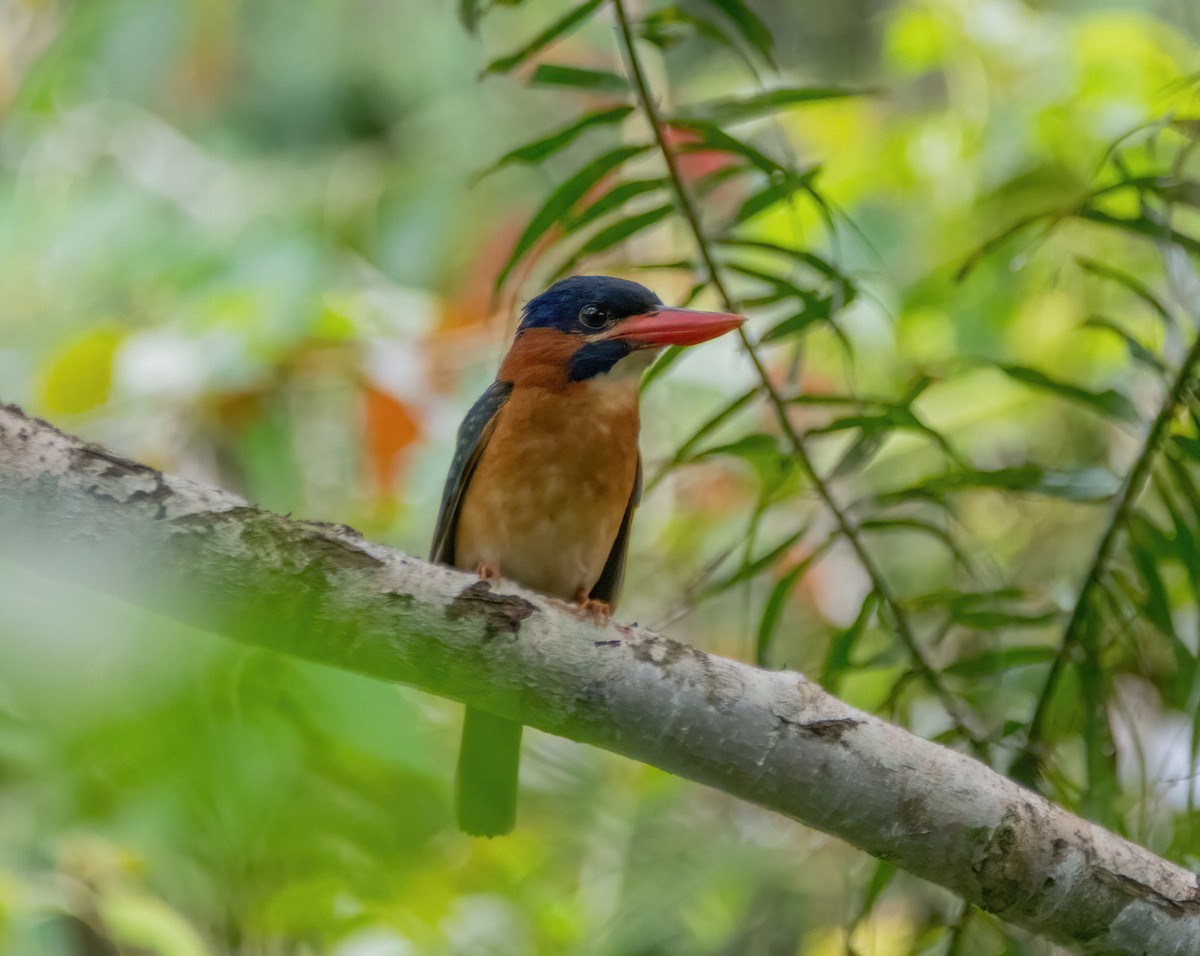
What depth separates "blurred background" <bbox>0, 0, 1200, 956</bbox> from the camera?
8.71ft

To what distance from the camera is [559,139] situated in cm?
246

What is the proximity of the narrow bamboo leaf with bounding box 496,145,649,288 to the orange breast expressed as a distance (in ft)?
1.68

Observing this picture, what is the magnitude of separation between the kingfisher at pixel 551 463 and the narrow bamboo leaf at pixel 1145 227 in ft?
2.90

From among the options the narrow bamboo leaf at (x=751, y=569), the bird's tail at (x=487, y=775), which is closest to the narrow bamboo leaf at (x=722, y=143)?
the narrow bamboo leaf at (x=751, y=569)

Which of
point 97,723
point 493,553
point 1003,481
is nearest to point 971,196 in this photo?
point 1003,481

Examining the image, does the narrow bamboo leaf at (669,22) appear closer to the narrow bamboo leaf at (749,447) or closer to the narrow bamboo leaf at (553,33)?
the narrow bamboo leaf at (553,33)

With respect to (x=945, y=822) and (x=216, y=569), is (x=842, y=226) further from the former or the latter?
(x=216, y=569)

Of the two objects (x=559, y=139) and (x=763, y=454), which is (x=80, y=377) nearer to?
(x=559, y=139)

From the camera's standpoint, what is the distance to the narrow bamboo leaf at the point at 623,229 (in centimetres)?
259

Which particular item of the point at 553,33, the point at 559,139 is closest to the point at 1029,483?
the point at 559,139

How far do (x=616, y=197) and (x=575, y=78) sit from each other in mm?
252

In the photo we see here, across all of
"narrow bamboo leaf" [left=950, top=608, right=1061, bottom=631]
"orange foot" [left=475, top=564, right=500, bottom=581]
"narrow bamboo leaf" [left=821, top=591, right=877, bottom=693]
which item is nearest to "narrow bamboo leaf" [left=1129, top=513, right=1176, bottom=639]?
"narrow bamboo leaf" [left=950, top=608, right=1061, bottom=631]

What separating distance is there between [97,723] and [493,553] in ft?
6.84

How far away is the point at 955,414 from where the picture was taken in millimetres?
4137
